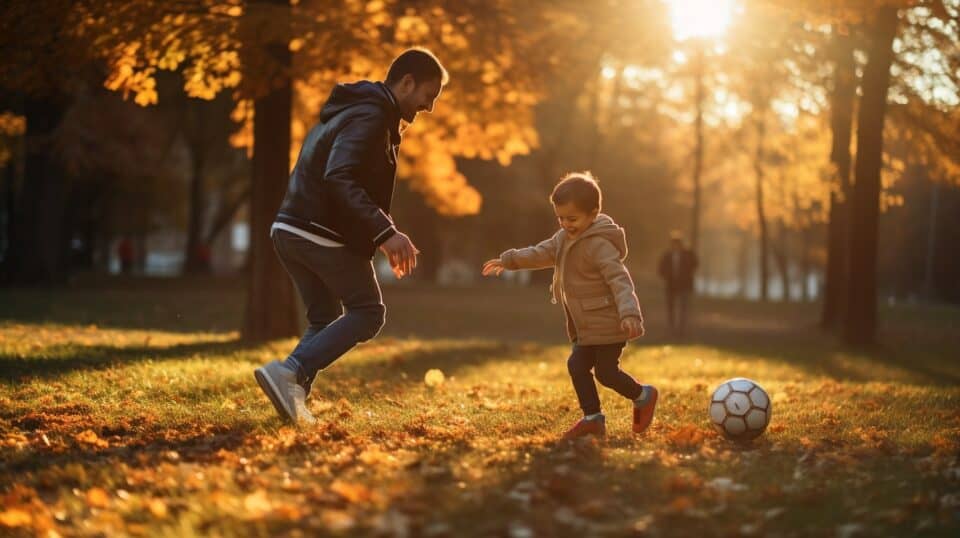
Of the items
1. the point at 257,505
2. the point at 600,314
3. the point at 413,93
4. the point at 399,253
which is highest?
the point at 413,93

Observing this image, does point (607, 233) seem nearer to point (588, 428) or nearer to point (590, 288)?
point (590, 288)

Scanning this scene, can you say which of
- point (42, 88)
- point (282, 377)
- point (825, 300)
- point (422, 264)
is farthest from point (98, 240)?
point (282, 377)

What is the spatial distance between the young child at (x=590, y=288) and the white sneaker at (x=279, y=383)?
1.39m

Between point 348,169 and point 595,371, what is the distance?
198cm

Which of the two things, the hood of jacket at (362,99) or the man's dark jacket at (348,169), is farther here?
the hood of jacket at (362,99)

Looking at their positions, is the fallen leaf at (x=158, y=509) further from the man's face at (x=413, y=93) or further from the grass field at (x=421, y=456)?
the man's face at (x=413, y=93)

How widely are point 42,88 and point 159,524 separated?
358 inches

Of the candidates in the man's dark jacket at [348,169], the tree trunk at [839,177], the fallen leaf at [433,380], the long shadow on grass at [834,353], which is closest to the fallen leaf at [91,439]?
the man's dark jacket at [348,169]

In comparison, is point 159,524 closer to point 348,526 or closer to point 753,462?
point 348,526

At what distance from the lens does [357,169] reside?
6188 millimetres

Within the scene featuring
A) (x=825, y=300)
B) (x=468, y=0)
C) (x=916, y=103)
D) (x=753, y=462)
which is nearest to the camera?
(x=753, y=462)

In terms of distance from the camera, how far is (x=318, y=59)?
1176cm

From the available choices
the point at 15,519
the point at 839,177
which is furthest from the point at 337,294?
the point at 839,177

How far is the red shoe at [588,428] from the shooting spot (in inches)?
250
